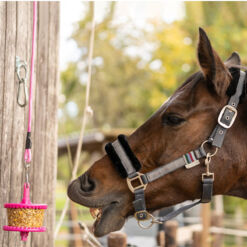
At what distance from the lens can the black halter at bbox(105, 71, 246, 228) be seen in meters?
2.12

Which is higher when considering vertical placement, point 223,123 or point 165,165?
A: point 223,123

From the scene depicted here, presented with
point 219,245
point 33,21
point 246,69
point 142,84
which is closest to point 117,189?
point 246,69

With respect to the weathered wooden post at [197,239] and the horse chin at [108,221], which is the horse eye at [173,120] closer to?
the horse chin at [108,221]

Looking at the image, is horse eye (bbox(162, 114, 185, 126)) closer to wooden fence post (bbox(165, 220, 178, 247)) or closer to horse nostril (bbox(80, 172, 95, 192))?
horse nostril (bbox(80, 172, 95, 192))

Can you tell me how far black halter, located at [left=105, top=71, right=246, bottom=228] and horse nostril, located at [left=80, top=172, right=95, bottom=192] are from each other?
0.16 meters

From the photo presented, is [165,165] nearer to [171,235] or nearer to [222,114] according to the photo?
[222,114]

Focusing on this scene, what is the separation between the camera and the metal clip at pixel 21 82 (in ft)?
8.14

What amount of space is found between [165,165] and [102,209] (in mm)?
399

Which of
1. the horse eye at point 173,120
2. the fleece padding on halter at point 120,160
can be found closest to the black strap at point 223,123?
the horse eye at point 173,120

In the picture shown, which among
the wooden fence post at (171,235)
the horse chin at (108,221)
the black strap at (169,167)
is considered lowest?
the wooden fence post at (171,235)

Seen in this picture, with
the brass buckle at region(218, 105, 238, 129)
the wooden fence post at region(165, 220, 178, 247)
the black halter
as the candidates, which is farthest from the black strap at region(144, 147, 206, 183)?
the wooden fence post at region(165, 220, 178, 247)

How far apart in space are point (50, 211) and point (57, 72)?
0.91m

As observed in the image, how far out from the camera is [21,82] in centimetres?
249

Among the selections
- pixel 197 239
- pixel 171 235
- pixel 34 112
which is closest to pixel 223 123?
pixel 34 112
